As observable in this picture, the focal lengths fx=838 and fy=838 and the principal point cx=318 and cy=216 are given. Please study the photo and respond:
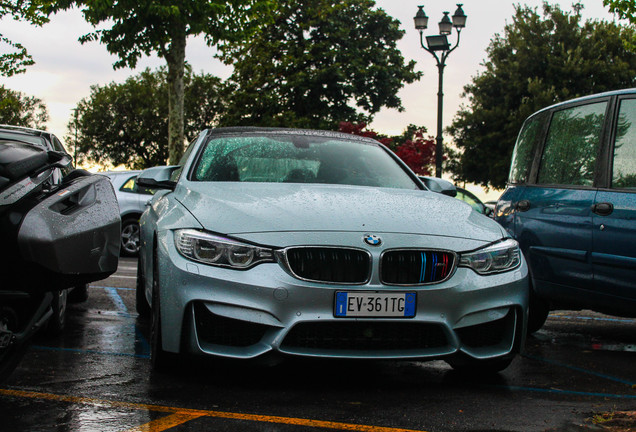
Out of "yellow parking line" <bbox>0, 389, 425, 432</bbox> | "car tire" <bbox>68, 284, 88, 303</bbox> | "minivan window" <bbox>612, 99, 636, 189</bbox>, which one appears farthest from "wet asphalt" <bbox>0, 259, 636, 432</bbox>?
"car tire" <bbox>68, 284, 88, 303</bbox>

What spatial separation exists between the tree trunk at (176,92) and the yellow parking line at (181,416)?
18.6 m

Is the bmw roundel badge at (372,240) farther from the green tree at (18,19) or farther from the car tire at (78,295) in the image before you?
the green tree at (18,19)

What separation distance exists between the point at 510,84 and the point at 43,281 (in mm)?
42231

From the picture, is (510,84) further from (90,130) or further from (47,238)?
A: (47,238)

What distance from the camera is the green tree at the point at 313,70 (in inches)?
1565

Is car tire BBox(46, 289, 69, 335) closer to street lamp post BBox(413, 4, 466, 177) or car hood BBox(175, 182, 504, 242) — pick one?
car hood BBox(175, 182, 504, 242)

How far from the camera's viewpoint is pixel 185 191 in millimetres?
5215

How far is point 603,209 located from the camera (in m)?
5.62

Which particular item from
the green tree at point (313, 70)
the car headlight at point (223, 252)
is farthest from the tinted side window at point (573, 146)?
the green tree at point (313, 70)

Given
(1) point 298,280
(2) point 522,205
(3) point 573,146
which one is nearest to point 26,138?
(1) point 298,280

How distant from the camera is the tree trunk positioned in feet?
73.5

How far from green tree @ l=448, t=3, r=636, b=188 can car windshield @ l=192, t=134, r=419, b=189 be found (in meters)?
36.8

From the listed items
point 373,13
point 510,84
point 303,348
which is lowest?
point 303,348

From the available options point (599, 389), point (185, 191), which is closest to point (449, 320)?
point (599, 389)
